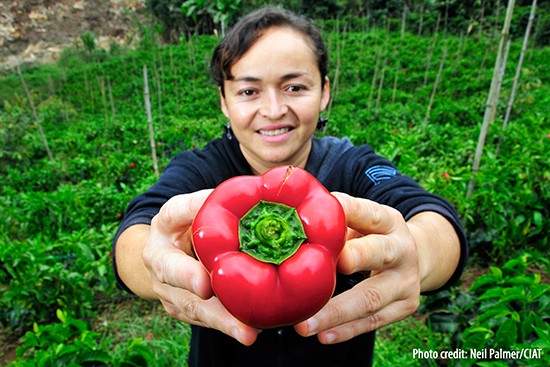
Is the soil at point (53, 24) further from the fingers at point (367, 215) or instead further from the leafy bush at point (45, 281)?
the fingers at point (367, 215)

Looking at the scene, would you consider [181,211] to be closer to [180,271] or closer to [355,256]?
[180,271]

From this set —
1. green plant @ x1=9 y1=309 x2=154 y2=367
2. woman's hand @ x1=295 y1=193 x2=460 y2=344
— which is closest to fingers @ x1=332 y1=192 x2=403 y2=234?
woman's hand @ x1=295 y1=193 x2=460 y2=344

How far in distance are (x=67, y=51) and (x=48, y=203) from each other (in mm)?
22854

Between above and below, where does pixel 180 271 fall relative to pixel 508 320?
above

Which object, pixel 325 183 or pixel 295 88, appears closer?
pixel 295 88

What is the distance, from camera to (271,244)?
850 mm

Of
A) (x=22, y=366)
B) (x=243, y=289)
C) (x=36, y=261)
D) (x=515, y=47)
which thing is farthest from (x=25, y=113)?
(x=515, y=47)

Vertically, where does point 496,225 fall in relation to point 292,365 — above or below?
below

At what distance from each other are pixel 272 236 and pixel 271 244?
2 centimetres

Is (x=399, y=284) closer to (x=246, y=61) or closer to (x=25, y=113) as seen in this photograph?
(x=246, y=61)

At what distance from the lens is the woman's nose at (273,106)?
1562mm

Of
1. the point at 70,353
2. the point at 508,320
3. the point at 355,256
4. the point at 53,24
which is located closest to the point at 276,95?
the point at 355,256

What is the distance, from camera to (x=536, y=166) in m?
3.76

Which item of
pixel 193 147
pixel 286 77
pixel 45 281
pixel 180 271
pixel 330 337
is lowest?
pixel 193 147
